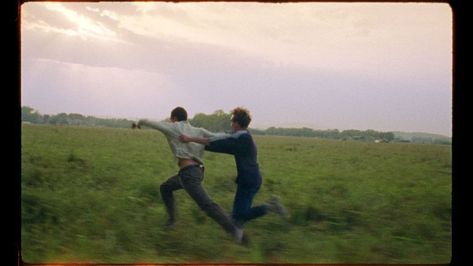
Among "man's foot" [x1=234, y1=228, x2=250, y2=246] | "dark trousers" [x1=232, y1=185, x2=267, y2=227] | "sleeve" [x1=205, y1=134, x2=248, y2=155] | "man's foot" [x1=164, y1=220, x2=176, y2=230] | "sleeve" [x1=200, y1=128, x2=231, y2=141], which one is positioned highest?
"sleeve" [x1=200, y1=128, x2=231, y2=141]

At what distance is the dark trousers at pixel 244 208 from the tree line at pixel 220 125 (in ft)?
1.34

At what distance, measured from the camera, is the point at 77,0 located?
100 inches

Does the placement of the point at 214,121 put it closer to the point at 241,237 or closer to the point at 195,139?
the point at 195,139

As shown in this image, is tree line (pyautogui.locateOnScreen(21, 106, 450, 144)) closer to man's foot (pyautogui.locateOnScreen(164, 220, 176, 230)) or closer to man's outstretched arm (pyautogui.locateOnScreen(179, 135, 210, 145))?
man's outstretched arm (pyautogui.locateOnScreen(179, 135, 210, 145))

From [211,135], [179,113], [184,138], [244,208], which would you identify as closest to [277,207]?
[244,208]

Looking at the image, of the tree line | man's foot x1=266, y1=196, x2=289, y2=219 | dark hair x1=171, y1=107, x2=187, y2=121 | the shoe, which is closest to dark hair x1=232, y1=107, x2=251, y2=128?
the tree line

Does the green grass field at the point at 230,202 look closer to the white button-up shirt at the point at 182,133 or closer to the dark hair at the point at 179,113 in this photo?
the white button-up shirt at the point at 182,133

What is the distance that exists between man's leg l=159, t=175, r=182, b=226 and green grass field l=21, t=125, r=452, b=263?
4cm

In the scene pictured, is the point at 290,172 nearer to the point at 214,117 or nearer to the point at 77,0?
the point at 214,117

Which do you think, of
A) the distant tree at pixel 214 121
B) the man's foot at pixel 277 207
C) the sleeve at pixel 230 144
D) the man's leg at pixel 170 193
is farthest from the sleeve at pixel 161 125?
the man's foot at pixel 277 207

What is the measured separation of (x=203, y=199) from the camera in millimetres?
2898

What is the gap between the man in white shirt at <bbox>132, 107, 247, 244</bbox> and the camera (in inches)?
110

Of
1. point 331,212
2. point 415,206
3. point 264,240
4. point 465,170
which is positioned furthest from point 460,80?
point 264,240

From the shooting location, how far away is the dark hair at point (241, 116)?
2.62 meters
